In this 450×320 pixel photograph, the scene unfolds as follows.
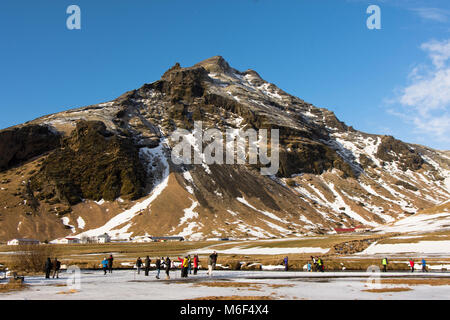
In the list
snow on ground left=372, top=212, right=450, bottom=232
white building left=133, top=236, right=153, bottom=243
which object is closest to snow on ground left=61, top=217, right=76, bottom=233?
white building left=133, top=236, right=153, bottom=243

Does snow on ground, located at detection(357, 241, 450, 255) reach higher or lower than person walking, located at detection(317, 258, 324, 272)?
lower

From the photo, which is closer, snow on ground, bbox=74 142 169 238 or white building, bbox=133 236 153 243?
white building, bbox=133 236 153 243

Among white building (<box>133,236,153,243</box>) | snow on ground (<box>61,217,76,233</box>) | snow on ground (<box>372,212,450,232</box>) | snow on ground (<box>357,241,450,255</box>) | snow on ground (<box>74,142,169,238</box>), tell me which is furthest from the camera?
snow on ground (<box>61,217,76,233</box>)

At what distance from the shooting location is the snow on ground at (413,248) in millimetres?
69956

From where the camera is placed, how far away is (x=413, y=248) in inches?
2864

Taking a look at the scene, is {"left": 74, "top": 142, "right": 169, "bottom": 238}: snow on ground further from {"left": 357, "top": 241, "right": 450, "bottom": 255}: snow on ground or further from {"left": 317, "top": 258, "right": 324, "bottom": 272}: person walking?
{"left": 317, "top": 258, "right": 324, "bottom": 272}: person walking

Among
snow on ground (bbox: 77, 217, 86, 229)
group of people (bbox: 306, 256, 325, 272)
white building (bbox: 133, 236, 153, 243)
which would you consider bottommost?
white building (bbox: 133, 236, 153, 243)

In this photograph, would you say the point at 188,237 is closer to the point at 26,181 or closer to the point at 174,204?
the point at 174,204

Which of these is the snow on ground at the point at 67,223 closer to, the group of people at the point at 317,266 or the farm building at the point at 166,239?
the farm building at the point at 166,239

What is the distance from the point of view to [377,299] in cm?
2056

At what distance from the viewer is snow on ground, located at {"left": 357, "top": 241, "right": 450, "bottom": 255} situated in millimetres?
69956

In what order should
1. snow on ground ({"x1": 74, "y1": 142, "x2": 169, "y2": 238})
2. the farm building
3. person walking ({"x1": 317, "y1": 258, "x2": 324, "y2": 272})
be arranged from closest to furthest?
person walking ({"x1": 317, "y1": 258, "x2": 324, "y2": 272}), the farm building, snow on ground ({"x1": 74, "y1": 142, "x2": 169, "y2": 238})

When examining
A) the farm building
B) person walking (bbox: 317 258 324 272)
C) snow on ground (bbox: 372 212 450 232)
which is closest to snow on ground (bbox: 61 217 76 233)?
the farm building
